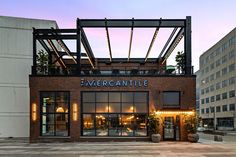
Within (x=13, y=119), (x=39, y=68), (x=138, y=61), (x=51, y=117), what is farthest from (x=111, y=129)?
(x=138, y=61)

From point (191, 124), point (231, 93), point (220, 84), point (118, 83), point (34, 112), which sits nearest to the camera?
point (191, 124)

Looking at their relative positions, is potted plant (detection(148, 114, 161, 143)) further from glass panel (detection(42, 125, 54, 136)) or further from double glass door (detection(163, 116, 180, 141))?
glass panel (detection(42, 125, 54, 136))

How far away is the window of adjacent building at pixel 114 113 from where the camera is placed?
37562 millimetres

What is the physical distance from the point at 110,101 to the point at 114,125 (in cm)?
234

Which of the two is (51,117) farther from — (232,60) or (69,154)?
(232,60)

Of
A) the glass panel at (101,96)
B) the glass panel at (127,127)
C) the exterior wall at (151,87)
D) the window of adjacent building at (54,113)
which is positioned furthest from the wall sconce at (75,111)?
the glass panel at (127,127)

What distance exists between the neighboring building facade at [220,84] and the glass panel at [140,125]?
67.9m

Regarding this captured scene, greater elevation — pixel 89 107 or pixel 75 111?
pixel 89 107

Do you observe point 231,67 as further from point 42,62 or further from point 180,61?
point 42,62

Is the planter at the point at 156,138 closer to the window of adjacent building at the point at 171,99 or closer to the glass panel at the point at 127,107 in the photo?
the window of adjacent building at the point at 171,99

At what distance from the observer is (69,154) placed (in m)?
26.2

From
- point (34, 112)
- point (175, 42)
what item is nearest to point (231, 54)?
point (175, 42)

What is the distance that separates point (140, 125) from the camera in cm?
3778

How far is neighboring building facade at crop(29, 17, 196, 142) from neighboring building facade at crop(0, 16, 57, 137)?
928 cm
